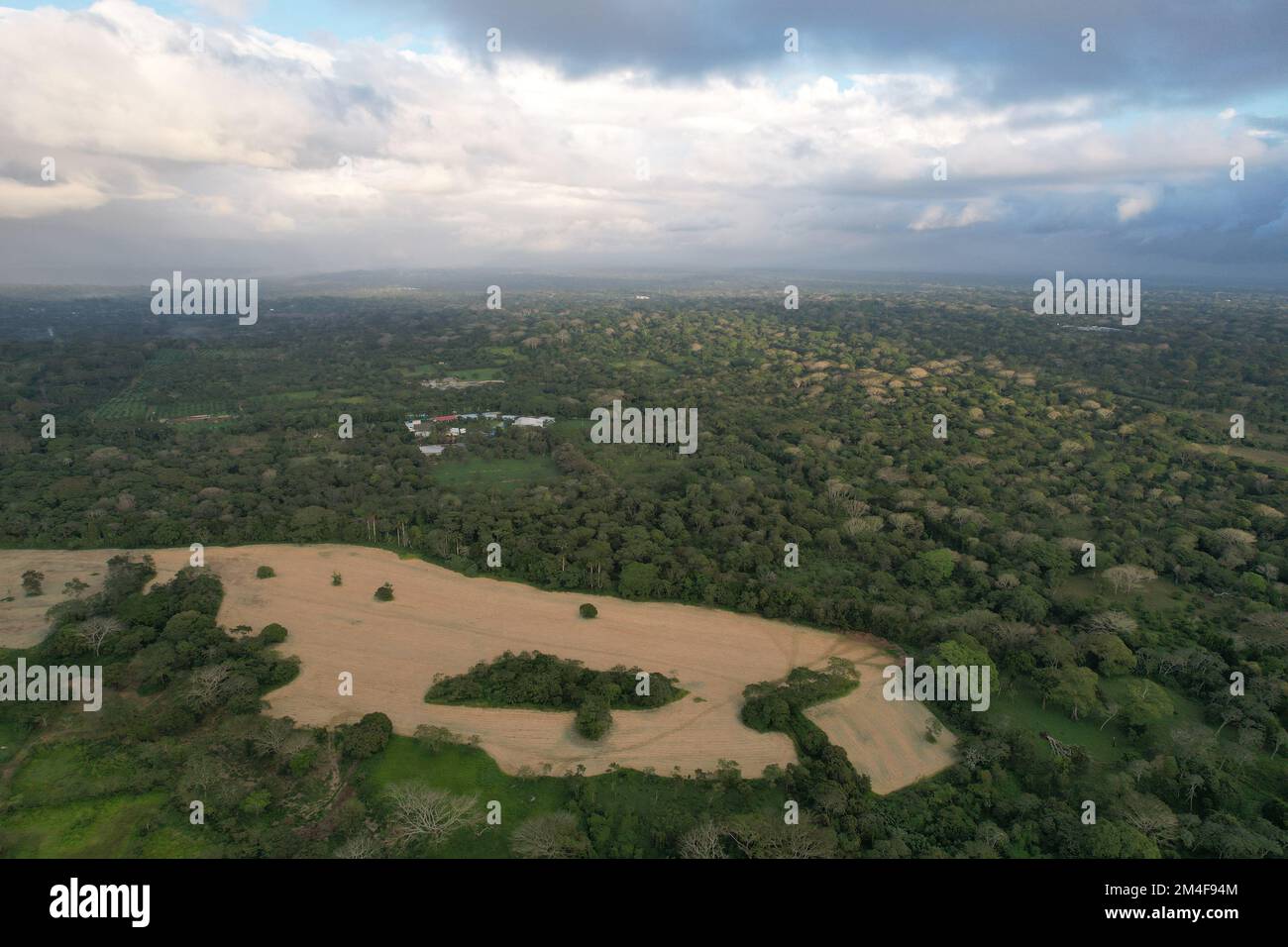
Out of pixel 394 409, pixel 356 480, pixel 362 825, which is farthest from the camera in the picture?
pixel 394 409

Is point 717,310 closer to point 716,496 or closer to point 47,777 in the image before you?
point 716,496

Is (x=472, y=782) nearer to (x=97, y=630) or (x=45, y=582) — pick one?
(x=97, y=630)

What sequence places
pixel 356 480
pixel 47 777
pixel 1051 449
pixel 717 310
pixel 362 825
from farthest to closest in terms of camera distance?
pixel 717 310 → pixel 1051 449 → pixel 356 480 → pixel 47 777 → pixel 362 825

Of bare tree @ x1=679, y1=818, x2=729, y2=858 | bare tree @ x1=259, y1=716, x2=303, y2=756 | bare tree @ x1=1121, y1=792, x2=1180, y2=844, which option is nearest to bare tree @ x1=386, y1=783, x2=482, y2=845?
bare tree @ x1=259, y1=716, x2=303, y2=756

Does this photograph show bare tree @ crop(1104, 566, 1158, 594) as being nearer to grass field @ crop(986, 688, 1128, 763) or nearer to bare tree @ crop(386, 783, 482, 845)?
grass field @ crop(986, 688, 1128, 763)

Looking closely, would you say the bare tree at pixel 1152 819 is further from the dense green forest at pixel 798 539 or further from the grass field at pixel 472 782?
the grass field at pixel 472 782

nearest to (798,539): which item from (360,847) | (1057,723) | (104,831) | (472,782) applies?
(1057,723)

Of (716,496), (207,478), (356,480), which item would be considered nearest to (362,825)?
(716,496)

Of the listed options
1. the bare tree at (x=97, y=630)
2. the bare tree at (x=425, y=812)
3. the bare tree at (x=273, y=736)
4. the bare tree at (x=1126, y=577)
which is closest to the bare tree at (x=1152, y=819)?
the bare tree at (x=1126, y=577)
